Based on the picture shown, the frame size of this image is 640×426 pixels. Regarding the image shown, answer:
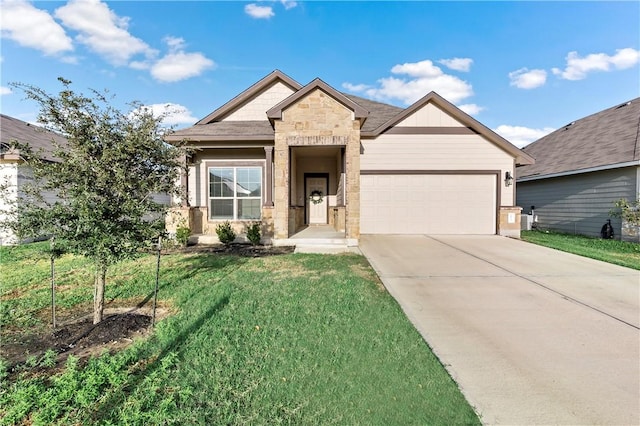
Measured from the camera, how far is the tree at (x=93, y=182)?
341cm

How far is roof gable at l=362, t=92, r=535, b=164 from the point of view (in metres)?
11.6

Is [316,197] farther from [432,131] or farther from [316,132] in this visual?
[432,131]

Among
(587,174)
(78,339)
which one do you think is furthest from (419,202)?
(78,339)

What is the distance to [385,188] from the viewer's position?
12.0 metres

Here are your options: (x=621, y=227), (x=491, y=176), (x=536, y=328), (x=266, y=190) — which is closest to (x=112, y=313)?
(x=536, y=328)

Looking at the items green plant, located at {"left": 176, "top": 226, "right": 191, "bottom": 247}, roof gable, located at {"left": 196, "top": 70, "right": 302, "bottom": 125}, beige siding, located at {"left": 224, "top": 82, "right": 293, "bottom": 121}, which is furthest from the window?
beige siding, located at {"left": 224, "top": 82, "right": 293, "bottom": 121}

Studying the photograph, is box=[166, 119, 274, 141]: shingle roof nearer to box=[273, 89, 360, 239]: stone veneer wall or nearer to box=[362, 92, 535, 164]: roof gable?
box=[273, 89, 360, 239]: stone veneer wall

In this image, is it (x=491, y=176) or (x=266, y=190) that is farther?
(x=491, y=176)

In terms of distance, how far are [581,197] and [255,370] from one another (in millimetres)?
15491

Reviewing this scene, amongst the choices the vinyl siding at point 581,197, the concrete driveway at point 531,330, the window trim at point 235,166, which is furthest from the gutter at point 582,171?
the window trim at point 235,166

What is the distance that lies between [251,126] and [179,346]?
954 centimetres

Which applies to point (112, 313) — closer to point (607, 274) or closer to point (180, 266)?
point (180, 266)

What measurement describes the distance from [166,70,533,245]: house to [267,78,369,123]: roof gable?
58.1 inches

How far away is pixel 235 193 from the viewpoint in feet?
36.4
